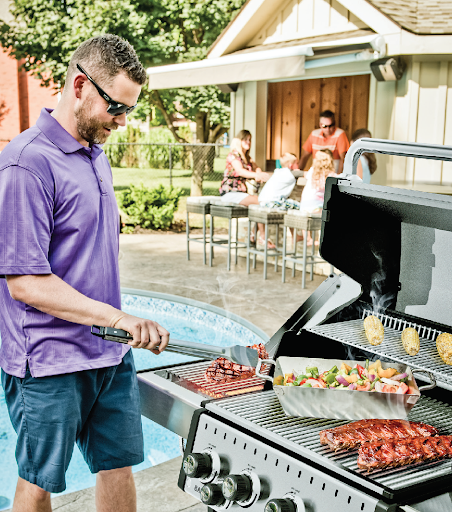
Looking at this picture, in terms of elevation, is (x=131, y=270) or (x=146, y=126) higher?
(x=146, y=126)

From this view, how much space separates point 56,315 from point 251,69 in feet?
22.5

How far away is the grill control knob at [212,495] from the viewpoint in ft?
5.75

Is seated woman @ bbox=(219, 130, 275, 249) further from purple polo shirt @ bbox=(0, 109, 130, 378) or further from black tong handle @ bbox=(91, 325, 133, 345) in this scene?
black tong handle @ bbox=(91, 325, 133, 345)

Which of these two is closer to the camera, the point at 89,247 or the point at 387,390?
the point at 387,390

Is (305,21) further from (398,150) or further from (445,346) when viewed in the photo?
(445,346)

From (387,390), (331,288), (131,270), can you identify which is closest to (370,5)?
(131,270)

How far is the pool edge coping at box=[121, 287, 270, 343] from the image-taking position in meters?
5.77

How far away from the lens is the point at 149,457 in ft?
14.8

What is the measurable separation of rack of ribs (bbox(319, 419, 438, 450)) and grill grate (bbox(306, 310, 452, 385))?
0.54 ft

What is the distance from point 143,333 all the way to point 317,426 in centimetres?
57

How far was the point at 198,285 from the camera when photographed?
758cm

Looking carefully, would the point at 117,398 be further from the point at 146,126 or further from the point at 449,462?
the point at 146,126

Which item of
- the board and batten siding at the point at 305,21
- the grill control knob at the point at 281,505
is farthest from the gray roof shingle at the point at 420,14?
the grill control knob at the point at 281,505

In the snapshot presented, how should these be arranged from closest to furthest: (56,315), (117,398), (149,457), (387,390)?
(387,390) < (56,315) < (117,398) < (149,457)
